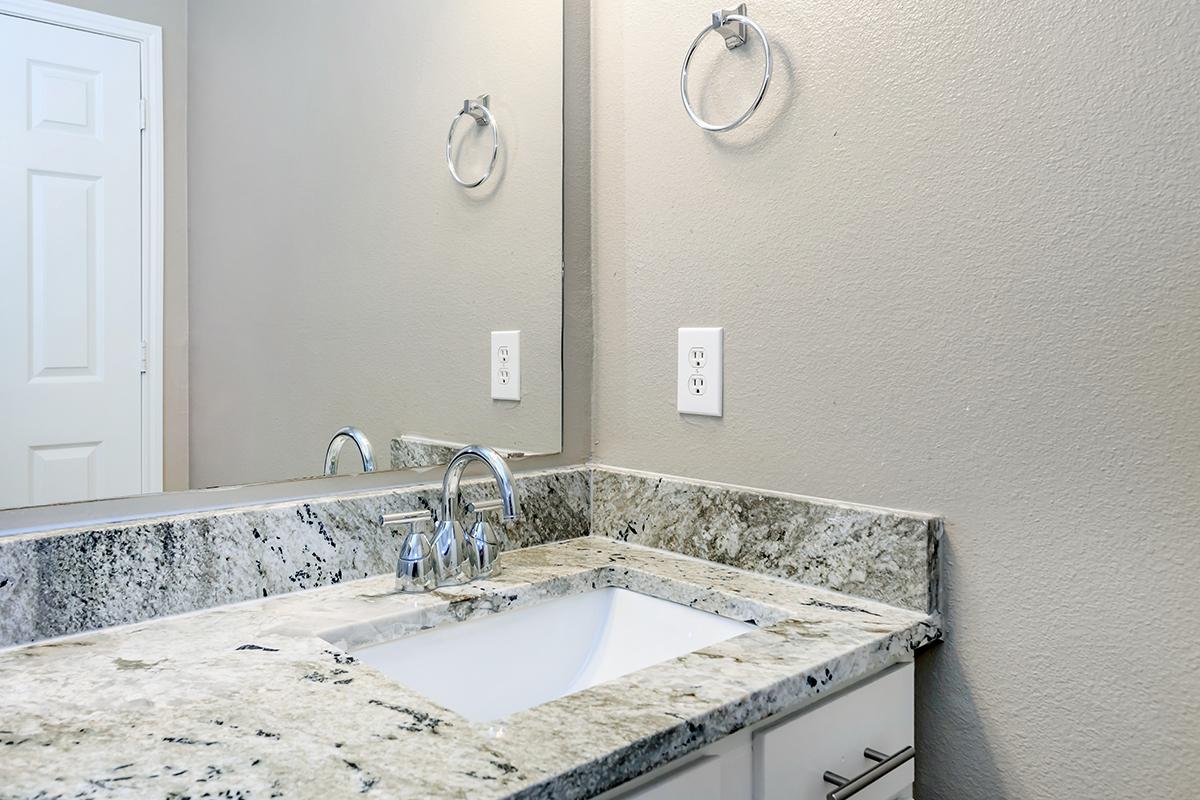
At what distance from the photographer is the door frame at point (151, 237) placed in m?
0.86

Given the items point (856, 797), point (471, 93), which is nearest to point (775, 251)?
point (471, 93)

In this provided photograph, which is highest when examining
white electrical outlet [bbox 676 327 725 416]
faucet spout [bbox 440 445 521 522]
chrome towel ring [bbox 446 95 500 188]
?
chrome towel ring [bbox 446 95 500 188]

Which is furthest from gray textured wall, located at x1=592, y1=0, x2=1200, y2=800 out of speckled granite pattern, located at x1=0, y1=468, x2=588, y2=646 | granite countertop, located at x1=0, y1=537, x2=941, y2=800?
speckled granite pattern, located at x1=0, y1=468, x2=588, y2=646

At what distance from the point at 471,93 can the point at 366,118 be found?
0.20m

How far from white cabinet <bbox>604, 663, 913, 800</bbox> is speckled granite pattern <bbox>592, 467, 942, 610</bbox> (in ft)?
0.34

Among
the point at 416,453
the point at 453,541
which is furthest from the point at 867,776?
the point at 416,453

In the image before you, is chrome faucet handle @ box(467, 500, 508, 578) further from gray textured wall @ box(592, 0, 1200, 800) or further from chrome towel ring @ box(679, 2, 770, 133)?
chrome towel ring @ box(679, 2, 770, 133)

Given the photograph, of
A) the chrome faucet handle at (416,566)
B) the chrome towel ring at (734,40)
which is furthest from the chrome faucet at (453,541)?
the chrome towel ring at (734,40)

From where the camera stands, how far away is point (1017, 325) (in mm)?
846

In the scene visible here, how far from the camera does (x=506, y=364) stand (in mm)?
1259

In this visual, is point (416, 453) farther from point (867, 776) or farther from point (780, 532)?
point (867, 776)

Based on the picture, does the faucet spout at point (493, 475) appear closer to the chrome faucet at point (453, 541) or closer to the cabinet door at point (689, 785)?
the chrome faucet at point (453, 541)

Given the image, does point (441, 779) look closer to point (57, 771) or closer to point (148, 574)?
point (57, 771)

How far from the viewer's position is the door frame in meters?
0.86
